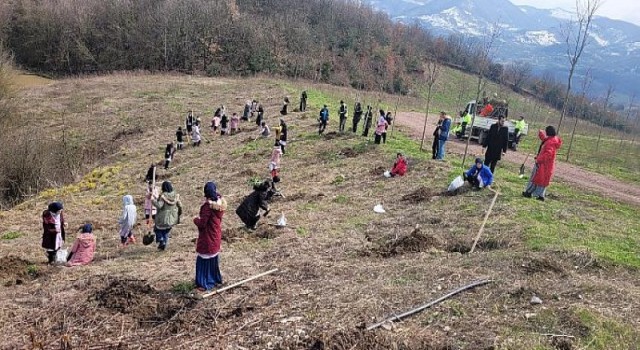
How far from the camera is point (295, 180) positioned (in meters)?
16.8

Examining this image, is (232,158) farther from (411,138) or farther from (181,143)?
(411,138)

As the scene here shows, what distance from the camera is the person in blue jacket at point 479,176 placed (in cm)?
1286

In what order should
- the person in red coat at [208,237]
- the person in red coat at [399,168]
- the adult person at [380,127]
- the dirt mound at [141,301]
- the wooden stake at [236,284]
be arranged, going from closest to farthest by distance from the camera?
the dirt mound at [141,301] < the wooden stake at [236,284] < the person in red coat at [208,237] < the person in red coat at [399,168] < the adult person at [380,127]

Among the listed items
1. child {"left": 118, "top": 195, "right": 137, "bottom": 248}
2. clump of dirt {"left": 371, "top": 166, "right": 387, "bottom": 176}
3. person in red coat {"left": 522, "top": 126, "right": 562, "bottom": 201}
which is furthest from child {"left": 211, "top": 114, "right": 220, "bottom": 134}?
person in red coat {"left": 522, "top": 126, "right": 562, "bottom": 201}

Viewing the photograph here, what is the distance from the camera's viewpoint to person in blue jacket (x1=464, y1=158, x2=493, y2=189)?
42.2 ft

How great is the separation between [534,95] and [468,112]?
56422 millimetres

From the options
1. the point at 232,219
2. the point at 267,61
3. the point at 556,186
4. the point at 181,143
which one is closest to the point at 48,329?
the point at 232,219

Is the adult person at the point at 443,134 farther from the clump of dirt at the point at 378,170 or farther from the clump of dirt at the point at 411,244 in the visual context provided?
the clump of dirt at the point at 411,244

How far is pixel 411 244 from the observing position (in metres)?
9.66

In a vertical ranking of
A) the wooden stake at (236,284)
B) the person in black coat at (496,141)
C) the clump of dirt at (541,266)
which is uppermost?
the person in black coat at (496,141)

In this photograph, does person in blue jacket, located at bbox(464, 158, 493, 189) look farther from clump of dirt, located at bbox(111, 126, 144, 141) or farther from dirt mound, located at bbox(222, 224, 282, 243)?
clump of dirt, located at bbox(111, 126, 144, 141)

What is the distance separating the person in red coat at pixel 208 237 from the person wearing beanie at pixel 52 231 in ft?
13.8

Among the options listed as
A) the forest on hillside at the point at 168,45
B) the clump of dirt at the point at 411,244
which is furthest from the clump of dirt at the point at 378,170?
the forest on hillside at the point at 168,45

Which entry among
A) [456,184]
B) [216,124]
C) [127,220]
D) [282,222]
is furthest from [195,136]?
[456,184]
